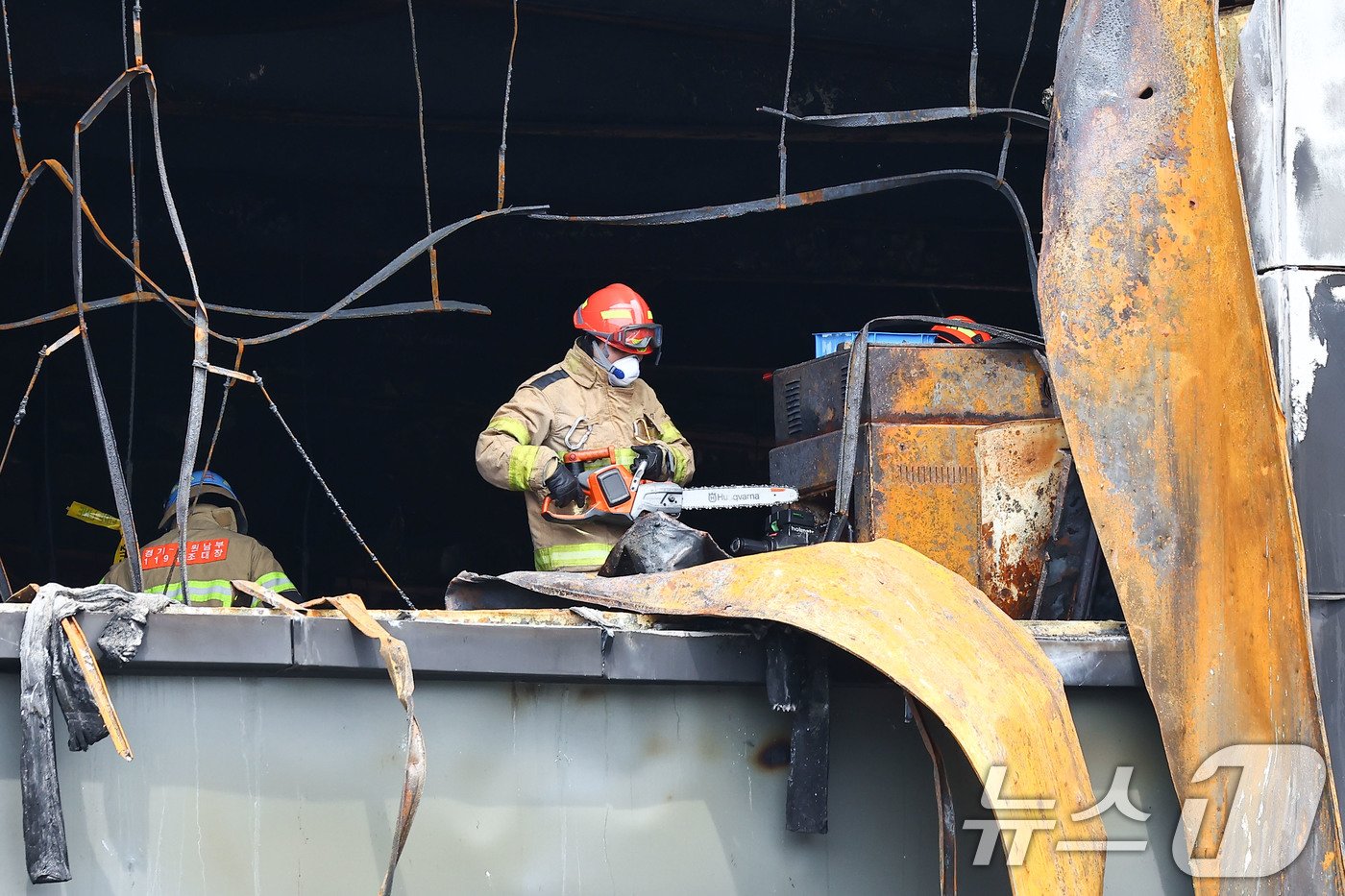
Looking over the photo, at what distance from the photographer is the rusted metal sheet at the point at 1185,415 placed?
10.8 feet

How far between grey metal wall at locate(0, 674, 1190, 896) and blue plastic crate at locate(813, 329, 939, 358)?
1.43 metres

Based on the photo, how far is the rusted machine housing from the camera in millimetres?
3975

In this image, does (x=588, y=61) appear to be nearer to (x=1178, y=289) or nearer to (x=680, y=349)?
(x=680, y=349)

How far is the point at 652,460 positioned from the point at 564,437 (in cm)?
43

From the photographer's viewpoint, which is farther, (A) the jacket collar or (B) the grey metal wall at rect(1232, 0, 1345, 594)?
(A) the jacket collar

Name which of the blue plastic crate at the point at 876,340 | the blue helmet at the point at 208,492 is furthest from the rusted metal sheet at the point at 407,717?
the blue helmet at the point at 208,492

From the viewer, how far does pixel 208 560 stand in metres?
5.93

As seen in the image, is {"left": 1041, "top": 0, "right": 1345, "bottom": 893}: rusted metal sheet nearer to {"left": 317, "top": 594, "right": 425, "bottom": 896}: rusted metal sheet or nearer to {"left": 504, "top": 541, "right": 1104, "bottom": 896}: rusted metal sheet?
{"left": 504, "top": 541, "right": 1104, "bottom": 896}: rusted metal sheet

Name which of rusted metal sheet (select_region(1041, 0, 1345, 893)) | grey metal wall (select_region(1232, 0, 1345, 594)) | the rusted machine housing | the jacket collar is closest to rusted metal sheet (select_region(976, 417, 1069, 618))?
the rusted machine housing

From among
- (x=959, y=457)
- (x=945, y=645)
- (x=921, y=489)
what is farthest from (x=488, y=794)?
(x=959, y=457)

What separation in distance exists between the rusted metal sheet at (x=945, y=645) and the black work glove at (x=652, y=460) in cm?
190
